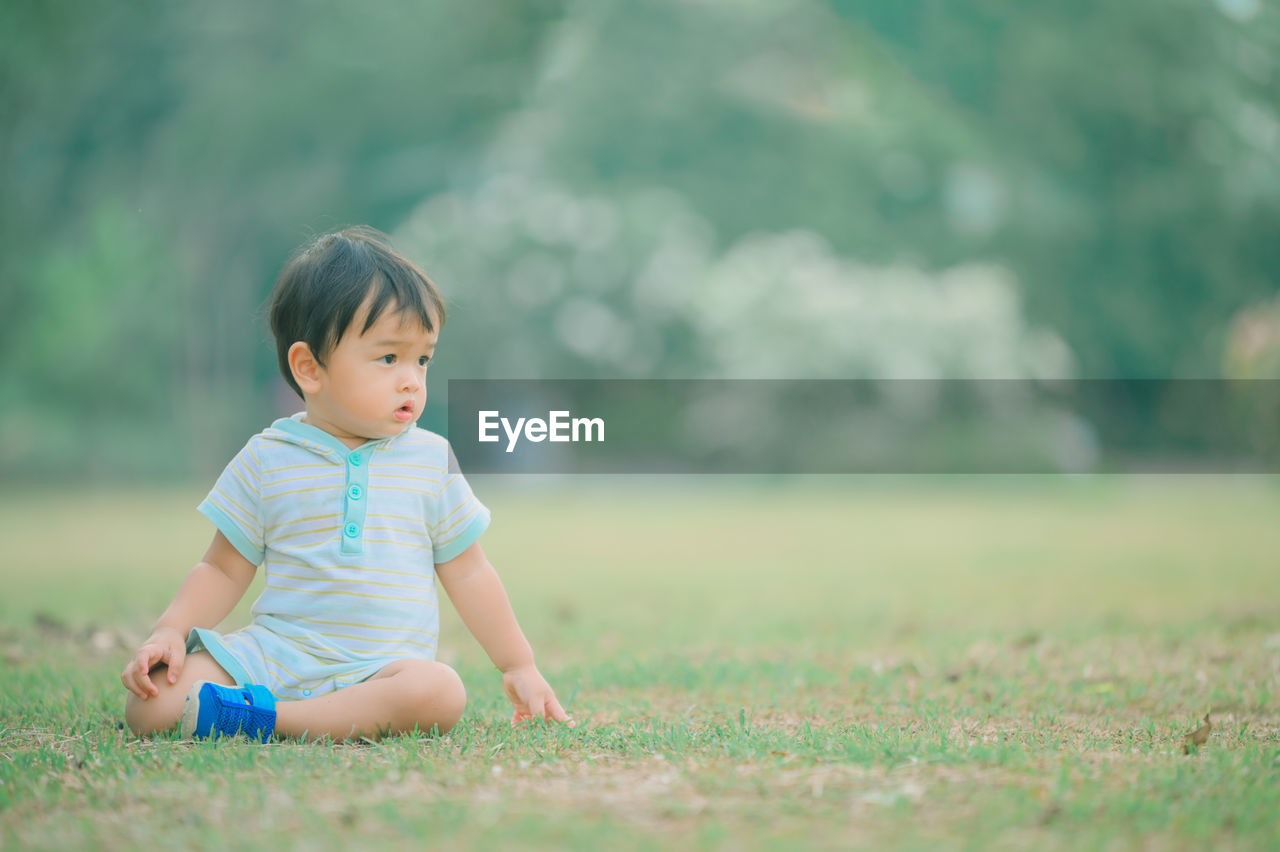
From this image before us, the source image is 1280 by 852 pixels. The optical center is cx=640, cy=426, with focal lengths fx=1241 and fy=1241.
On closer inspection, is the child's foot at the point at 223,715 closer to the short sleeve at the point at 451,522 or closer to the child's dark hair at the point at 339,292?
the short sleeve at the point at 451,522

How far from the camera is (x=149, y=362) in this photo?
66.2ft

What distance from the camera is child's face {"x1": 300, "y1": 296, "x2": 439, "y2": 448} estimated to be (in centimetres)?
275

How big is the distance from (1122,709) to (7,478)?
56.7ft

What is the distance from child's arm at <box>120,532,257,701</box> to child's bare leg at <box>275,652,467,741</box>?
0.85ft

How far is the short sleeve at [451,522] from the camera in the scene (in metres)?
2.83

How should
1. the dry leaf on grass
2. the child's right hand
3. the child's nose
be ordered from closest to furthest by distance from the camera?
the child's right hand → the dry leaf on grass → the child's nose

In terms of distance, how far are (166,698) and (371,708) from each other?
0.42m

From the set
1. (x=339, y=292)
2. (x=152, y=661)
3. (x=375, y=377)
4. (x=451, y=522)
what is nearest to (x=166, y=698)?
(x=152, y=661)

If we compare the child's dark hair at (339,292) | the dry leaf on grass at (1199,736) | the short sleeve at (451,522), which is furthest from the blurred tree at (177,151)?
the dry leaf on grass at (1199,736)

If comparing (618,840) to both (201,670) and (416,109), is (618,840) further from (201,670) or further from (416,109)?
(416,109)

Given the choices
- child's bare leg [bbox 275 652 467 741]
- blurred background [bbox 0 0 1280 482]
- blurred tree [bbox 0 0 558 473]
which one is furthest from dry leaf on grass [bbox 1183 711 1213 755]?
blurred tree [bbox 0 0 558 473]

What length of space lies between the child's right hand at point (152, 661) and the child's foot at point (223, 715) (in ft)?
0.23

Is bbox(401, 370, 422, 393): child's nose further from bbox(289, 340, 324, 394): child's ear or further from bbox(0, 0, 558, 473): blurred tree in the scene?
bbox(0, 0, 558, 473): blurred tree

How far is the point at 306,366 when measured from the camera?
2.81m
